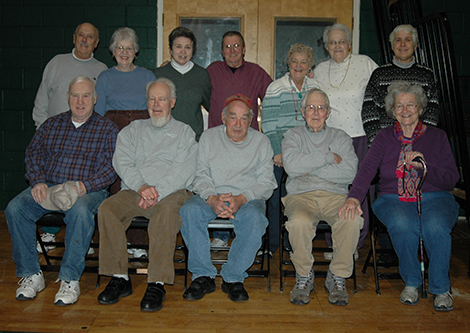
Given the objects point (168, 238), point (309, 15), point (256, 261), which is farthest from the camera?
point (309, 15)

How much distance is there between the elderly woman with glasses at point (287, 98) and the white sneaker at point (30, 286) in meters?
1.65

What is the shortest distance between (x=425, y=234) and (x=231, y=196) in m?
1.23

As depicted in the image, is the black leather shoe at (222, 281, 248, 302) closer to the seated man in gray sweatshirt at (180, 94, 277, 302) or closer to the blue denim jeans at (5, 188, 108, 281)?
the seated man in gray sweatshirt at (180, 94, 277, 302)

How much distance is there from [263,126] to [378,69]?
97 centimetres

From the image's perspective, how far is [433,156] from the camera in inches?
112

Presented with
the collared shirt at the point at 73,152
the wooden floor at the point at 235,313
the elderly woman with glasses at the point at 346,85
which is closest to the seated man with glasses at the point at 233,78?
the elderly woman with glasses at the point at 346,85

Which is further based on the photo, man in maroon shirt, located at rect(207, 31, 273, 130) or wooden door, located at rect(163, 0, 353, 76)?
Answer: wooden door, located at rect(163, 0, 353, 76)

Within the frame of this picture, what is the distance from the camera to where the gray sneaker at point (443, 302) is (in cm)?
254

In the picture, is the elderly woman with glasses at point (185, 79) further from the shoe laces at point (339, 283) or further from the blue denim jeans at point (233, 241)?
the shoe laces at point (339, 283)

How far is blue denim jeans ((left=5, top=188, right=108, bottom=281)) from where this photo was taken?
267cm

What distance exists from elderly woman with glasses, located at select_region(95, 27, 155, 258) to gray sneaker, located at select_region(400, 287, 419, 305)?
1885mm

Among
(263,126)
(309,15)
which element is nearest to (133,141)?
(263,126)

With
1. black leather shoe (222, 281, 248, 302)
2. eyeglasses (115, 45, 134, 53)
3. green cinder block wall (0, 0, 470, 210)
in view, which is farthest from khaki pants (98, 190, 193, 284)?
green cinder block wall (0, 0, 470, 210)

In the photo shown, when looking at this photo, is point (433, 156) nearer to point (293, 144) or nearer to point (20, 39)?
point (293, 144)
